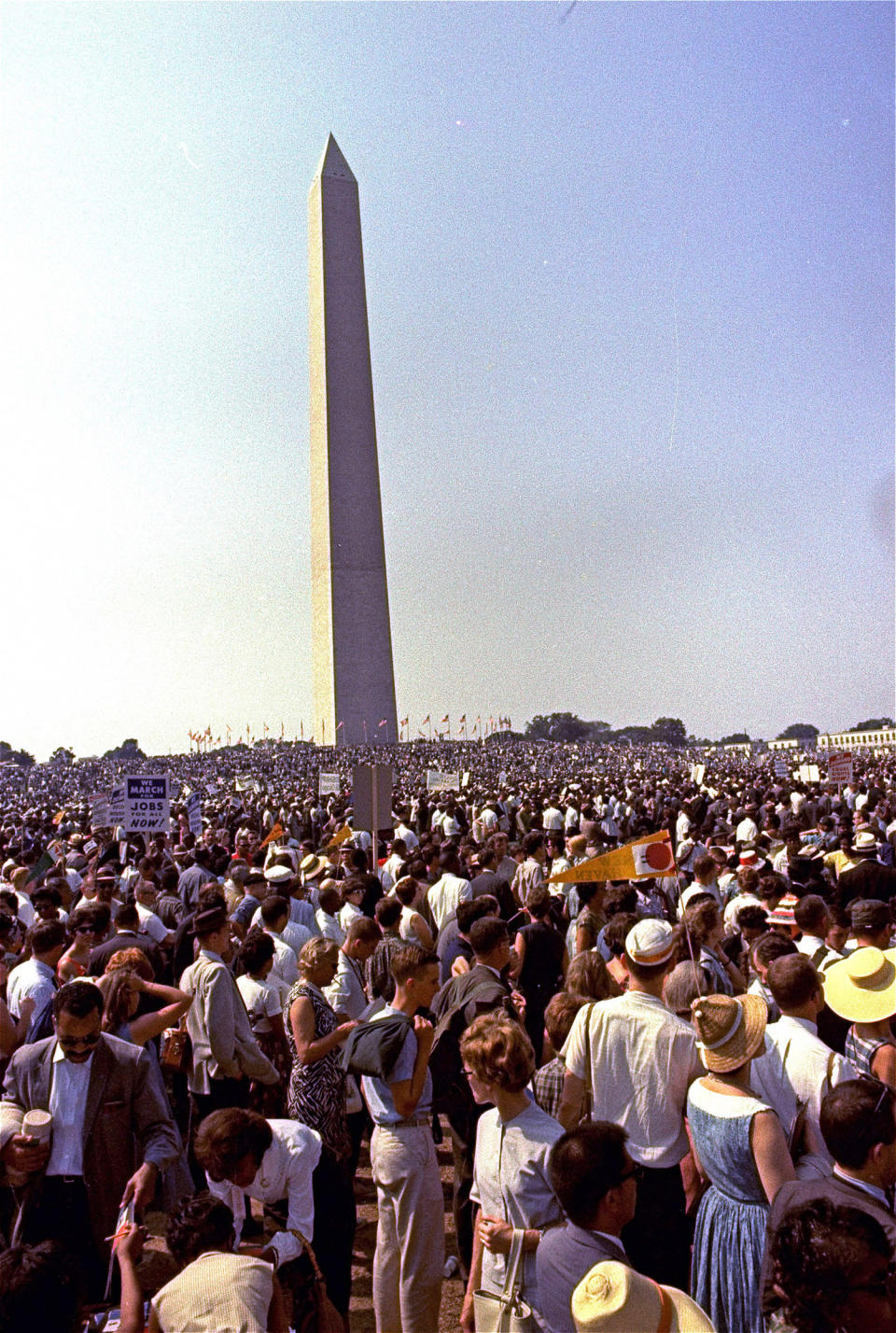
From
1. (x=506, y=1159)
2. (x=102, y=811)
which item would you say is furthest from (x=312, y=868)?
(x=506, y=1159)

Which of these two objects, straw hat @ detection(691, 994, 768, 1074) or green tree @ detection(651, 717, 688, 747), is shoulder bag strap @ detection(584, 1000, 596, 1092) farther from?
green tree @ detection(651, 717, 688, 747)

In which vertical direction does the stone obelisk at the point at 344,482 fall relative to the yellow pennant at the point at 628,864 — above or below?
above

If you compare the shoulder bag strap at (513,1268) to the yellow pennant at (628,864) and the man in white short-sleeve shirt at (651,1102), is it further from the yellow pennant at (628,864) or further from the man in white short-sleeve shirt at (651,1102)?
the yellow pennant at (628,864)

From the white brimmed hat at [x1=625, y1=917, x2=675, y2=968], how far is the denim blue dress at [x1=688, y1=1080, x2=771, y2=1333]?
2.01ft

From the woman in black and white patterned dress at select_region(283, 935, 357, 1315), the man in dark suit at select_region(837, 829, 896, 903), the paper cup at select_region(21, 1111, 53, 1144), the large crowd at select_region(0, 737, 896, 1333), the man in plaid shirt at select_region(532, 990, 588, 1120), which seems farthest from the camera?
the man in dark suit at select_region(837, 829, 896, 903)

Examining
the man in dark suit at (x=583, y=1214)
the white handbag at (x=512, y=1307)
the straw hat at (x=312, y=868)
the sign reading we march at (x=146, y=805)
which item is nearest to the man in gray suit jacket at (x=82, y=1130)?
the white handbag at (x=512, y=1307)

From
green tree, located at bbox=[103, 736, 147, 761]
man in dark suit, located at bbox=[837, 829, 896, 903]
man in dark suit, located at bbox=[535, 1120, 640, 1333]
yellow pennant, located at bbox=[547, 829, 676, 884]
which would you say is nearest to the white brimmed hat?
man in dark suit, located at bbox=[535, 1120, 640, 1333]

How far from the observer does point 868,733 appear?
86625mm

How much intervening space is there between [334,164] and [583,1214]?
54658 mm

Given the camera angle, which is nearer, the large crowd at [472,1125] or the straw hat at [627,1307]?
the straw hat at [627,1307]

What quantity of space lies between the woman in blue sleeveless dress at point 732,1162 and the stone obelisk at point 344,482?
49.3 meters

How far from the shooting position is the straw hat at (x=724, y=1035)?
3.47 meters

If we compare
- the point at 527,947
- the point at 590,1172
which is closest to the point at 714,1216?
the point at 590,1172

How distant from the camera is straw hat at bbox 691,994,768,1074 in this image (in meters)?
3.47
